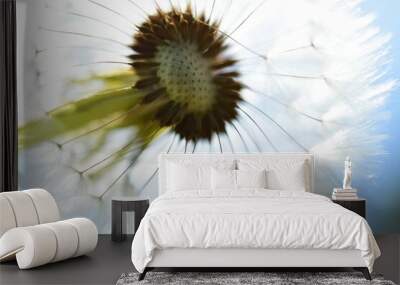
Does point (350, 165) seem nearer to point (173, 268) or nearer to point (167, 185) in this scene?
point (167, 185)

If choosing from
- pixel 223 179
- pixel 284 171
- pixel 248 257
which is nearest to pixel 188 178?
pixel 223 179

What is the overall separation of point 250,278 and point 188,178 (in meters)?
1.95

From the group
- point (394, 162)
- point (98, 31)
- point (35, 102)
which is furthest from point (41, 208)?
point (394, 162)

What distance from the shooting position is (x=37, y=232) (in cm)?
521

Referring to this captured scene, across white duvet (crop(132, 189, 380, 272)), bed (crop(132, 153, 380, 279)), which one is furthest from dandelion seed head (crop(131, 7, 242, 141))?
white duvet (crop(132, 189, 380, 272))

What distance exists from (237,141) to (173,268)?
90.0 inches

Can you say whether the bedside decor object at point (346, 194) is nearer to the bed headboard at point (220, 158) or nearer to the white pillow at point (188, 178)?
the bed headboard at point (220, 158)

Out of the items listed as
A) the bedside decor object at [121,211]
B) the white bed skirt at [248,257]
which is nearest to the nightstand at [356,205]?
the white bed skirt at [248,257]

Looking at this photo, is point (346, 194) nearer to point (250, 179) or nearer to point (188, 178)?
point (250, 179)

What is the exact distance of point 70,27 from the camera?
723cm

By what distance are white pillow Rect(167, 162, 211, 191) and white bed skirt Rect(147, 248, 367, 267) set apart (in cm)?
172

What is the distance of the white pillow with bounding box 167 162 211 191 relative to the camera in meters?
6.60

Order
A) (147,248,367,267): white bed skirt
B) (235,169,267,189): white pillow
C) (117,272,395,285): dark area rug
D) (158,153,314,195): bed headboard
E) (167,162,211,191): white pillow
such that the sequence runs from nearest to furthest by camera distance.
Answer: (117,272,395,285): dark area rug → (147,248,367,267): white bed skirt → (235,169,267,189): white pillow → (167,162,211,191): white pillow → (158,153,314,195): bed headboard

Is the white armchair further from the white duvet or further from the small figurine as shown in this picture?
the small figurine
